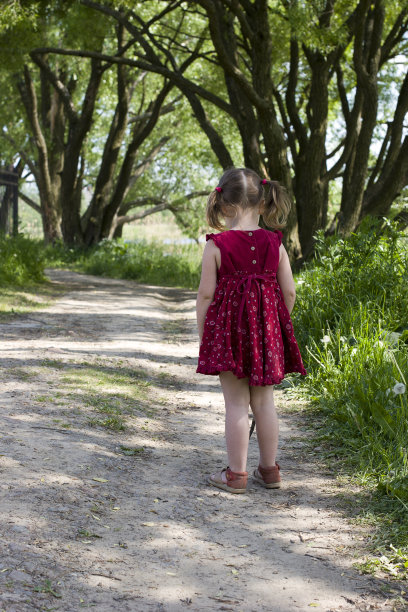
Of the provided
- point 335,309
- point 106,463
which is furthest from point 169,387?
point 106,463

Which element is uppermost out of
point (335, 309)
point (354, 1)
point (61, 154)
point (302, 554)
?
point (354, 1)

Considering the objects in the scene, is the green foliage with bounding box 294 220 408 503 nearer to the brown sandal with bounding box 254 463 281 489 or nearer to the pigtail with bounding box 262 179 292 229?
the brown sandal with bounding box 254 463 281 489

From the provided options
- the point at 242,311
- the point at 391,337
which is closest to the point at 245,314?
the point at 242,311

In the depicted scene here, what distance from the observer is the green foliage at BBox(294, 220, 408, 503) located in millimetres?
3943

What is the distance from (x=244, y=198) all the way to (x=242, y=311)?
21.9 inches

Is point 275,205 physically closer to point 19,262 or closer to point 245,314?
point 245,314

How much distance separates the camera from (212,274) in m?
3.63

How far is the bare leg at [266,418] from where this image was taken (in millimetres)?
3678

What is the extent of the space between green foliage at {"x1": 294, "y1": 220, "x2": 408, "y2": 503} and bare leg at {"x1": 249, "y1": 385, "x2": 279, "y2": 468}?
519mm

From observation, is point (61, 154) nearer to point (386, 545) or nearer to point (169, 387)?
point (169, 387)

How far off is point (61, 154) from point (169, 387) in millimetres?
17306

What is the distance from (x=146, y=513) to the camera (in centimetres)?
322

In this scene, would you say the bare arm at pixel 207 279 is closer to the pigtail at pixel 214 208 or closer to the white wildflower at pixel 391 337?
the pigtail at pixel 214 208

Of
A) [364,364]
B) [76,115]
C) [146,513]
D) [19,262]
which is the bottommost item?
[146,513]
